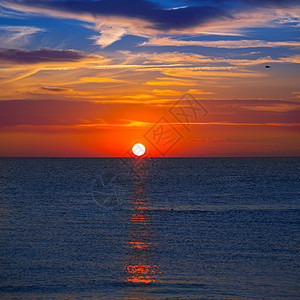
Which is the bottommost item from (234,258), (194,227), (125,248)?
(234,258)

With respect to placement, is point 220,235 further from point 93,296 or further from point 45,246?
point 93,296

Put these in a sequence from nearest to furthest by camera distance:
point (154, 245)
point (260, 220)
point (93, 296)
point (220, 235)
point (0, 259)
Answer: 1. point (93, 296)
2. point (0, 259)
3. point (154, 245)
4. point (220, 235)
5. point (260, 220)

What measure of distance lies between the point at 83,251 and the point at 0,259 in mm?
5853

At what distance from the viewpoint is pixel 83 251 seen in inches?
1304

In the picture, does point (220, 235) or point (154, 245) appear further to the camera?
point (220, 235)

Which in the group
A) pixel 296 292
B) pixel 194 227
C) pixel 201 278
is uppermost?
pixel 194 227

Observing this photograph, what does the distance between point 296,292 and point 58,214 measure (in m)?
33.8

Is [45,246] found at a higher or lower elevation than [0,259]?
higher

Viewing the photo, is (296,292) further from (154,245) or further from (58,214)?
(58,214)

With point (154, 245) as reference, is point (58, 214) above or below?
above

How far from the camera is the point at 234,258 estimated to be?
3116 centimetres

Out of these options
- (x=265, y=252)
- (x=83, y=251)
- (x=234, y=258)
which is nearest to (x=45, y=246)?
(x=83, y=251)

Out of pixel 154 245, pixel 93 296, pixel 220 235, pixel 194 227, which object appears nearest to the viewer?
pixel 93 296

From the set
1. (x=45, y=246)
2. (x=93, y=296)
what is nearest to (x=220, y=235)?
(x=45, y=246)
